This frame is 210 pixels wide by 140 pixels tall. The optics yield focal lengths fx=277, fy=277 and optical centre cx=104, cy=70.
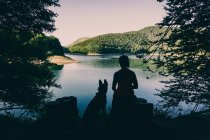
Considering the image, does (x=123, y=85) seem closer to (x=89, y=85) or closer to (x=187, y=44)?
(x=187, y=44)

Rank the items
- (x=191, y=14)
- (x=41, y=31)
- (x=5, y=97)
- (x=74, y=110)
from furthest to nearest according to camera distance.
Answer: (x=41, y=31) → (x=5, y=97) → (x=191, y=14) → (x=74, y=110)

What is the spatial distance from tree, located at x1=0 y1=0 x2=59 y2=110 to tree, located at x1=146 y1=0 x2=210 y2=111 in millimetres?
5363

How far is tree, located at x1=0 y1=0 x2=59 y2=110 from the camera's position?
11672 mm

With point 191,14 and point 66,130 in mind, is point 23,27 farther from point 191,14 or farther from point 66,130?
point 191,14

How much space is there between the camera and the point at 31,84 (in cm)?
1259

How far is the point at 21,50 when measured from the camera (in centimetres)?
1259


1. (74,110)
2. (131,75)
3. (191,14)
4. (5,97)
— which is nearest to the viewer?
(131,75)

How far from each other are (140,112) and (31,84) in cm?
621

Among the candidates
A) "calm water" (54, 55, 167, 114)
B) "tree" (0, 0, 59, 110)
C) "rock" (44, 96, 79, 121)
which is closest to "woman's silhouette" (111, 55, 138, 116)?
"calm water" (54, 55, 167, 114)

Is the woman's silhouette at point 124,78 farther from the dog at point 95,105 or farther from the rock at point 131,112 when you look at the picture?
the dog at point 95,105

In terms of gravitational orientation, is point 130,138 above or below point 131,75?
below

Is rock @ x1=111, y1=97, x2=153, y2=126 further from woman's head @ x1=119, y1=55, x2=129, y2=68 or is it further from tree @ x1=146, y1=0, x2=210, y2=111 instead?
tree @ x1=146, y1=0, x2=210, y2=111

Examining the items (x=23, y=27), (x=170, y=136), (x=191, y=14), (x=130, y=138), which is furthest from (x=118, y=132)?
(x=23, y=27)

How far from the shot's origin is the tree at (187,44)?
10.5 m
